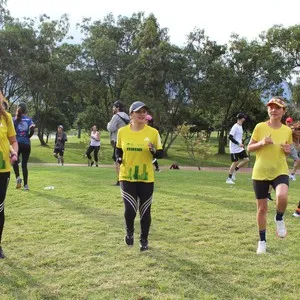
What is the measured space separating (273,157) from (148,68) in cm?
2760

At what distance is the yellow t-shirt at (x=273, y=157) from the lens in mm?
5008

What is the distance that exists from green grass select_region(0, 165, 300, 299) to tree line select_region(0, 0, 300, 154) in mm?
24414

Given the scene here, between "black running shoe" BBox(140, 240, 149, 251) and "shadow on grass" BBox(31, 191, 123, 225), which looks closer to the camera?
"black running shoe" BBox(140, 240, 149, 251)

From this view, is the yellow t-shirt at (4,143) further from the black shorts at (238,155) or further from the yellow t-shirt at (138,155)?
the black shorts at (238,155)

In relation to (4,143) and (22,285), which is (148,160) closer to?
(4,143)

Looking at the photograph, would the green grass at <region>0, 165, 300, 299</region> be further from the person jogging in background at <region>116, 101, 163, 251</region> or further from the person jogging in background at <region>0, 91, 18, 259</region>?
the person jogging in background at <region>0, 91, 18, 259</region>

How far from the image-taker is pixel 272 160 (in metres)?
5.02

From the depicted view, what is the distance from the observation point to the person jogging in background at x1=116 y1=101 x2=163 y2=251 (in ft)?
17.1

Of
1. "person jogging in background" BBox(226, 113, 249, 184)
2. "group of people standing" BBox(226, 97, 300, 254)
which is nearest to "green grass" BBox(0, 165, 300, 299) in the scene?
"group of people standing" BBox(226, 97, 300, 254)

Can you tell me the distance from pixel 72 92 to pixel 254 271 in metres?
35.3

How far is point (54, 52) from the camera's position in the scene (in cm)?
3541

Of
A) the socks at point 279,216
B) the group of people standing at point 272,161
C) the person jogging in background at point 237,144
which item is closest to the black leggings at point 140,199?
the group of people standing at point 272,161

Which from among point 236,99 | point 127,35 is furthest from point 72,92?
point 236,99

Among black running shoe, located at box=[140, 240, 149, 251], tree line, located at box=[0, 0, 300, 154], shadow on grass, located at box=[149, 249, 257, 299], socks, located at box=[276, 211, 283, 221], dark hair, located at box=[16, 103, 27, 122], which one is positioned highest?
tree line, located at box=[0, 0, 300, 154]
